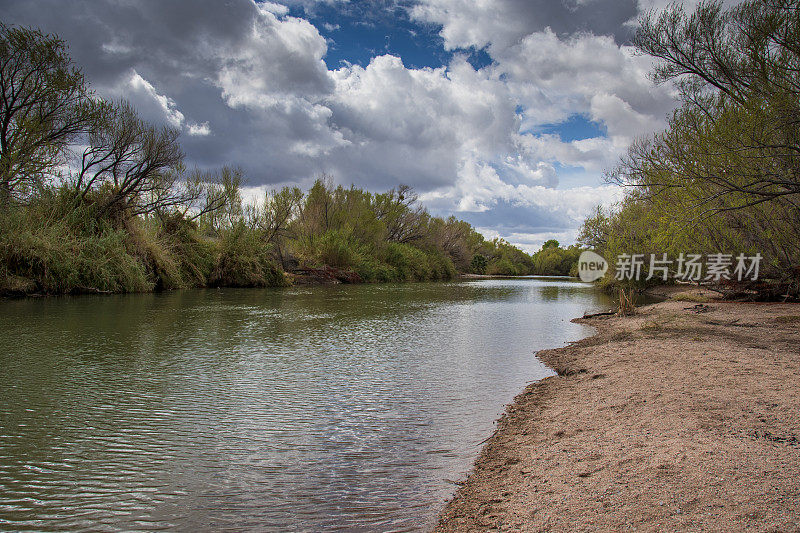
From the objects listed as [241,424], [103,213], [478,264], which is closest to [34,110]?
[103,213]

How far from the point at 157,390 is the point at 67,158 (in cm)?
2050

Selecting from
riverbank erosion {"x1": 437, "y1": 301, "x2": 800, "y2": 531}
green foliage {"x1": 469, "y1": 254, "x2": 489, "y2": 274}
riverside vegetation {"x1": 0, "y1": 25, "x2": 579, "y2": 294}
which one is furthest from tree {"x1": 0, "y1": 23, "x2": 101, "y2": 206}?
green foliage {"x1": 469, "y1": 254, "x2": 489, "y2": 274}

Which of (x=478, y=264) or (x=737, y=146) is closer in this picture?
(x=737, y=146)

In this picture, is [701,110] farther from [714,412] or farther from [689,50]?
[714,412]

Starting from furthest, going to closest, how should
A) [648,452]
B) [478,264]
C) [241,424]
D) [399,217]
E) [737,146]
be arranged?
[478,264] < [399,217] < [737,146] < [241,424] < [648,452]

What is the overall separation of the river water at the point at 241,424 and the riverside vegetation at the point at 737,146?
4.61m

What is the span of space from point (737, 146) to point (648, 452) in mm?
8694

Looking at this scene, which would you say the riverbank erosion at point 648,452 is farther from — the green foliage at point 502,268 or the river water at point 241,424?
the green foliage at point 502,268

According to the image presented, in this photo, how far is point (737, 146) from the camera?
360 inches

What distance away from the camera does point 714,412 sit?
379cm

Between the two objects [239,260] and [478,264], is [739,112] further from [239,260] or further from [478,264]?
[478,264]

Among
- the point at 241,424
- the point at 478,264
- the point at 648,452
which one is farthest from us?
the point at 478,264

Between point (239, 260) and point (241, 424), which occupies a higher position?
point (239, 260)

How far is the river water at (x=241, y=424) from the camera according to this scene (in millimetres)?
2715
